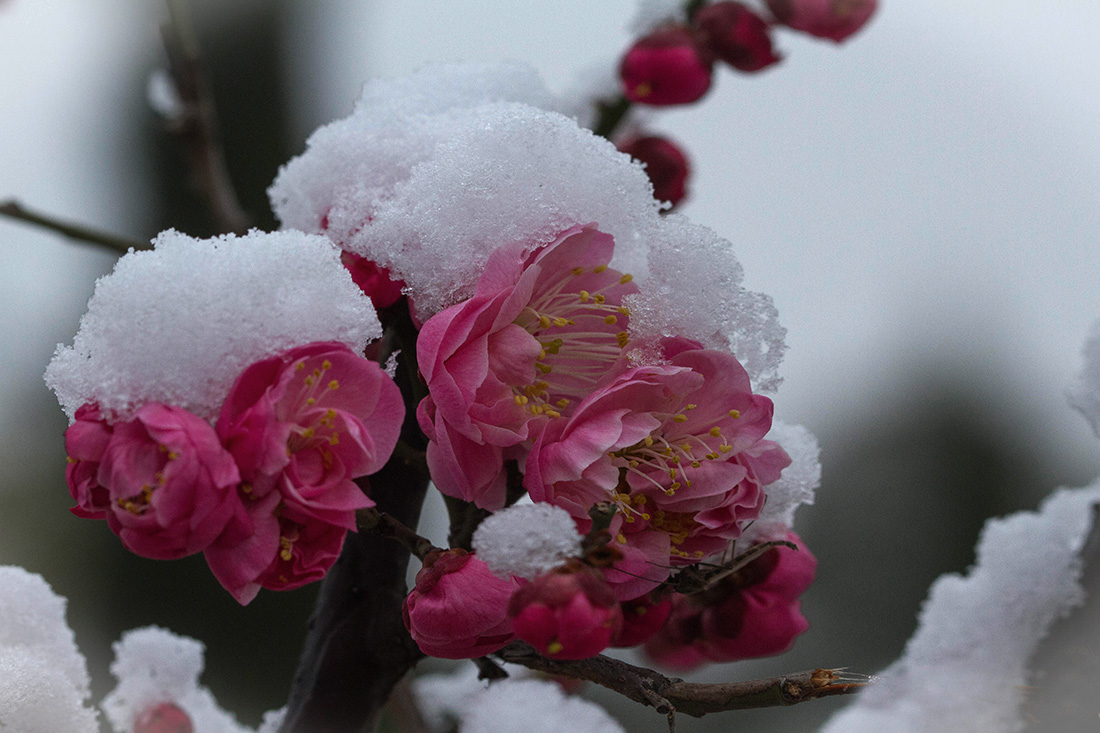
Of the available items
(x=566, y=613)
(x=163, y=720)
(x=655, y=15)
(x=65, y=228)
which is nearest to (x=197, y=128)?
(x=65, y=228)

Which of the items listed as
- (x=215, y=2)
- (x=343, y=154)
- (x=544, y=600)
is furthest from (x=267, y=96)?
(x=544, y=600)

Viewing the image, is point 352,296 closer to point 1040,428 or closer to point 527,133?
point 527,133

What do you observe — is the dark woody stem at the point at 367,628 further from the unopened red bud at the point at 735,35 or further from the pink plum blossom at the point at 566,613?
the unopened red bud at the point at 735,35

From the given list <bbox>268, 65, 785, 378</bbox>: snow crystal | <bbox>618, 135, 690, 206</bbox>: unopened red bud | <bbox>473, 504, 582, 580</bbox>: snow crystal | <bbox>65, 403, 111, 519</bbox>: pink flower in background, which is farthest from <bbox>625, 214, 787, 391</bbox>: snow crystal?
<bbox>618, 135, 690, 206</bbox>: unopened red bud

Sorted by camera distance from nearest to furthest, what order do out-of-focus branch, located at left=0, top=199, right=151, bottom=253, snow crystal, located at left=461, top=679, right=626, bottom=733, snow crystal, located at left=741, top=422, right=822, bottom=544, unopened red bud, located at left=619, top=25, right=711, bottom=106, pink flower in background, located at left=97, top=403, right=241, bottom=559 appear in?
pink flower in background, located at left=97, top=403, right=241, bottom=559 < snow crystal, located at left=741, top=422, right=822, bottom=544 < snow crystal, located at left=461, top=679, right=626, bottom=733 < out-of-focus branch, located at left=0, top=199, right=151, bottom=253 < unopened red bud, located at left=619, top=25, right=711, bottom=106

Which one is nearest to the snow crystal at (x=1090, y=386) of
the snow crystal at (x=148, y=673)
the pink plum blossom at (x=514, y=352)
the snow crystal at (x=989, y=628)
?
the snow crystal at (x=989, y=628)

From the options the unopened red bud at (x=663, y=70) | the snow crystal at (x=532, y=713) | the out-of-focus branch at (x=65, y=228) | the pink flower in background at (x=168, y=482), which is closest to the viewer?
the pink flower in background at (x=168, y=482)

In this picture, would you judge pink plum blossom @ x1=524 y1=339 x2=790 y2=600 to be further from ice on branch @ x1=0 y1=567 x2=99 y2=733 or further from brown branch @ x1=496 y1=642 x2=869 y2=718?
ice on branch @ x1=0 y1=567 x2=99 y2=733
